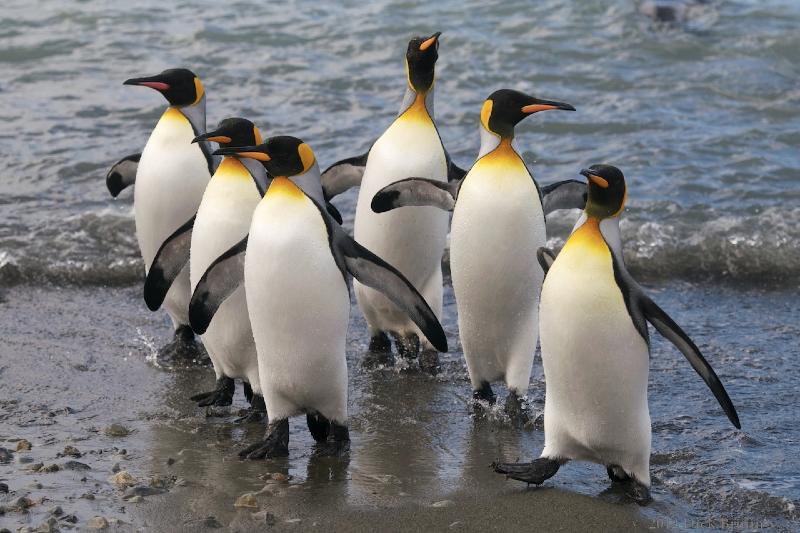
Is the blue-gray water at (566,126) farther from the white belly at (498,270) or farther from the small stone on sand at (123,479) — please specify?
the small stone on sand at (123,479)

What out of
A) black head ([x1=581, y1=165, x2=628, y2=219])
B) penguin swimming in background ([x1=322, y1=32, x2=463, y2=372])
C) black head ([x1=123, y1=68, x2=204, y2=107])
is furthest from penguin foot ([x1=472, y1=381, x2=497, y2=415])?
black head ([x1=123, y1=68, x2=204, y2=107])

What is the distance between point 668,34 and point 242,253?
29.0 ft

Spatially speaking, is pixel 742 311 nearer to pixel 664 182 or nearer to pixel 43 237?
pixel 664 182

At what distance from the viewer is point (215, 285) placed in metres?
4.48

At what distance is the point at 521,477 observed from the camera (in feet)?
13.0

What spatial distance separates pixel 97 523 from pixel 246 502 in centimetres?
47

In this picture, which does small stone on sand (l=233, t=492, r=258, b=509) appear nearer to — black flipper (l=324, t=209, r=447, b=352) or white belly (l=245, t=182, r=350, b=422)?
white belly (l=245, t=182, r=350, b=422)

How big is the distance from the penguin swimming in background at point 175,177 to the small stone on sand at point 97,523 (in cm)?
192

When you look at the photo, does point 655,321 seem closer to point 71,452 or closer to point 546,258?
point 546,258

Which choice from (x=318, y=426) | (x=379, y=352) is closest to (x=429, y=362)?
(x=379, y=352)

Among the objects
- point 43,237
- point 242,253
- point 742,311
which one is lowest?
point 742,311

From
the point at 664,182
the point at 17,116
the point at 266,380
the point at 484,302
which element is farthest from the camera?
the point at 17,116

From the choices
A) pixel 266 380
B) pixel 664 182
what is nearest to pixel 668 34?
pixel 664 182

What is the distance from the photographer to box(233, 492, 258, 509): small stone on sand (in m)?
3.77
